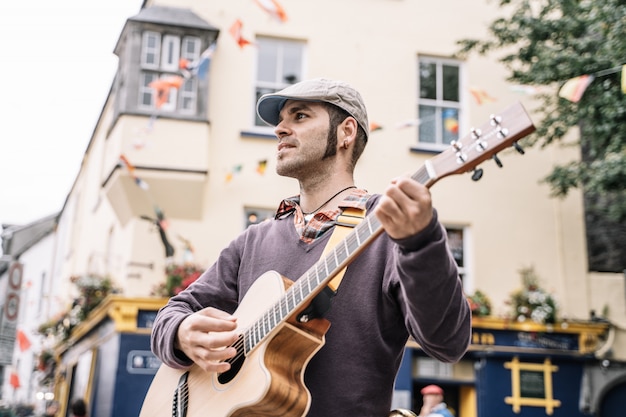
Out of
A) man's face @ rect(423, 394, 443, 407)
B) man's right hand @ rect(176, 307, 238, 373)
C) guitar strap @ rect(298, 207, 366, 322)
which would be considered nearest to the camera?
guitar strap @ rect(298, 207, 366, 322)

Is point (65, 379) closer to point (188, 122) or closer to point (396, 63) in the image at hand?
point (188, 122)

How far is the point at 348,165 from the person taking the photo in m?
2.43

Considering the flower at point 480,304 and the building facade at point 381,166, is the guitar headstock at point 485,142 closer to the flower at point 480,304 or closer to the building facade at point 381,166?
the building facade at point 381,166

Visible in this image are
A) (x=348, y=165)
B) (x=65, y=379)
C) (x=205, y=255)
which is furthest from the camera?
(x=65, y=379)

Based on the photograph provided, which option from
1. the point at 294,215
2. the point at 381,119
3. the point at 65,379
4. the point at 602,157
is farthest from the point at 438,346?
the point at 65,379

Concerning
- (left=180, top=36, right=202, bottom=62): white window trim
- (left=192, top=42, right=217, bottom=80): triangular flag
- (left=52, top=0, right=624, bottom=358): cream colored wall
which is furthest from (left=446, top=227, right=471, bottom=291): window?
(left=180, top=36, right=202, bottom=62): white window trim

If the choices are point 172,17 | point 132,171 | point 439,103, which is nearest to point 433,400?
point 132,171

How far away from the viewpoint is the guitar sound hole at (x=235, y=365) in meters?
2.13

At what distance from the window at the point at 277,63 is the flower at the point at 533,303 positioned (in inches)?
190

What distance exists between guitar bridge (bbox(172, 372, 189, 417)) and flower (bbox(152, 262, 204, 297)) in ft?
25.4

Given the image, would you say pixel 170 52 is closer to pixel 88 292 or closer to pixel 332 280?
pixel 88 292

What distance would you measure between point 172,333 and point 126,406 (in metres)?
Answer: 8.44

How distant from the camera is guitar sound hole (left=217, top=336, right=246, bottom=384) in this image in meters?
2.13

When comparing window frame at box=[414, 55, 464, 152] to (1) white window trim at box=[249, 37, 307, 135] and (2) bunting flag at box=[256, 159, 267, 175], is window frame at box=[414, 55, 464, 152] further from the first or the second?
(2) bunting flag at box=[256, 159, 267, 175]
